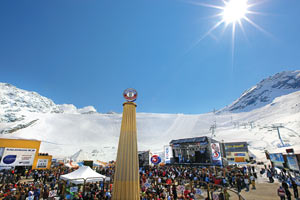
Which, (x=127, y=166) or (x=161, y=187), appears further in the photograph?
(x=161, y=187)

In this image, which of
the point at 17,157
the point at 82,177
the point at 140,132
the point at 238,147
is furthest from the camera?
the point at 140,132

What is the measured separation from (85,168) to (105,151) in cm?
4652

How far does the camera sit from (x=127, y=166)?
197 inches

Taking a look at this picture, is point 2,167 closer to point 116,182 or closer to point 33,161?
point 33,161

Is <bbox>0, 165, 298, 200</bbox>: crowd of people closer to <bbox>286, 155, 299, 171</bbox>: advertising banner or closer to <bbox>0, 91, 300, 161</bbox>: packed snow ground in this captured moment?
<bbox>286, 155, 299, 171</bbox>: advertising banner

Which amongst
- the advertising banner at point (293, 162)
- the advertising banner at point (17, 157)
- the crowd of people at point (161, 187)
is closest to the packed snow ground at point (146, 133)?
the advertising banner at point (293, 162)

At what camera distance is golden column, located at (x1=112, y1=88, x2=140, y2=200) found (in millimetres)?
4809

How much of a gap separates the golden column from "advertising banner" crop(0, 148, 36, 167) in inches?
820

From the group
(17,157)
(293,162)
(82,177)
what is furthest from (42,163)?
(293,162)

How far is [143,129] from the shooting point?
324 ft

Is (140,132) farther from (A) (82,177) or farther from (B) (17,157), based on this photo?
(A) (82,177)

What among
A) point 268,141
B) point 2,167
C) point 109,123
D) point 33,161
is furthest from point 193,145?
point 109,123

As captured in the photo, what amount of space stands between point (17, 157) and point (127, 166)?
71.6ft

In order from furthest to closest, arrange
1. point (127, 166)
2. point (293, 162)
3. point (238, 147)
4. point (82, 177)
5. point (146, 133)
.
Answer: point (146, 133)
point (238, 147)
point (293, 162)
point (82, 177)
point (127, 166)
